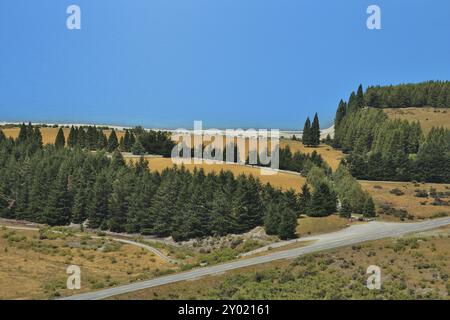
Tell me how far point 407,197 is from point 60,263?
183 ft

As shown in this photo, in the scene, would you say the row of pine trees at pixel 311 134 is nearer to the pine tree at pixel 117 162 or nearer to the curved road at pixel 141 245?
the pine tree at pixel 117 162

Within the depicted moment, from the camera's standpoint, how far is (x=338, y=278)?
45.7 metres

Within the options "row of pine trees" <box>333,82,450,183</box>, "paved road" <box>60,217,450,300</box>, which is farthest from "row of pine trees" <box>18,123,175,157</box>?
"paved road" <box>60,217,450,300</box>

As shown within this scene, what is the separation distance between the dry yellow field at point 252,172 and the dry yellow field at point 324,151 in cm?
2826

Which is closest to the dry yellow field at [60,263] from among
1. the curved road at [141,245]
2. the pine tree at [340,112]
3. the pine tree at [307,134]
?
the curved road at [141,245]

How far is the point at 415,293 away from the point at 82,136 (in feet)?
357

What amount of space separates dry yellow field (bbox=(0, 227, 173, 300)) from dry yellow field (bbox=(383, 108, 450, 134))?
109572 mm

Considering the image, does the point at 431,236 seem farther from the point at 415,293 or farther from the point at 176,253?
the point at 176,253

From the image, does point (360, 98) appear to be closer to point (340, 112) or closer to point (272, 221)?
point (340, 112)

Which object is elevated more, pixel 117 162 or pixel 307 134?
pixel 307 134

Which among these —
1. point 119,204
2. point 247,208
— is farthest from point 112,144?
point 247,208

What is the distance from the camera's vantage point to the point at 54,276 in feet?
179

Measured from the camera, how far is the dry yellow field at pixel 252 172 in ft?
330

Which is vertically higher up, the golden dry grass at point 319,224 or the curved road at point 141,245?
the golden dry grass at point 319,224
